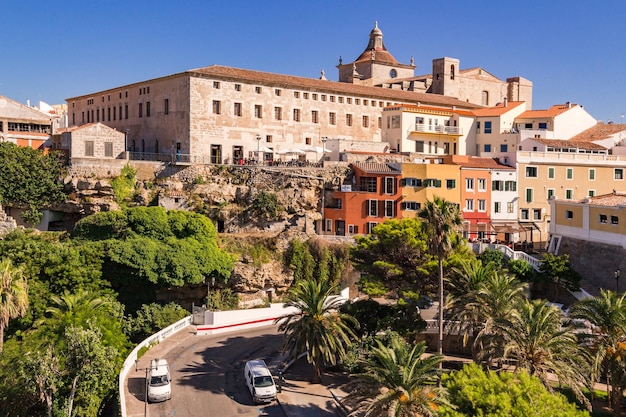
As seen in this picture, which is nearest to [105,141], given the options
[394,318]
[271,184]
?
[271,184]

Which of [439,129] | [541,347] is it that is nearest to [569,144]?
[439,129]

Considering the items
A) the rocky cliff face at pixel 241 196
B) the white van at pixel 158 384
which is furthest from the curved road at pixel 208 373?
the rocky cliff face at pixel 241 196

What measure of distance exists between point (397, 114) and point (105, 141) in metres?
29.1

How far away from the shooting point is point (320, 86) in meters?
67.1

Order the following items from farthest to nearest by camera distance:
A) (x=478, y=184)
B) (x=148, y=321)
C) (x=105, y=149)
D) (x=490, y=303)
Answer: (x=105, y=149) < (x=478, y=184) < (x=148, y=321) < (x=490, y=303)

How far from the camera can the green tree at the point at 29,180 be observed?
54000 millimetres

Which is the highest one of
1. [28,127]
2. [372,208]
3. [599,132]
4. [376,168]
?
[28,127]

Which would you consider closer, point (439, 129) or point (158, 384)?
point (158, 384)

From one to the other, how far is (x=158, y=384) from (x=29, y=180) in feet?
101

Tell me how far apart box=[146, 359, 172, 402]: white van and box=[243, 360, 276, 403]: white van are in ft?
12.7

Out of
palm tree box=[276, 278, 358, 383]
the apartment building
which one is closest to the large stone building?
the apartment building

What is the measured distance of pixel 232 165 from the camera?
59156 millimetres

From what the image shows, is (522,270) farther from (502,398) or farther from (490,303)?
(502,398)

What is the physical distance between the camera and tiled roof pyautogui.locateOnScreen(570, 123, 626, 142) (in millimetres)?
66312
